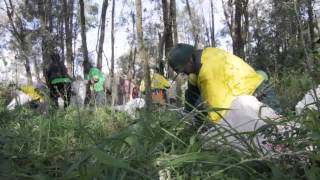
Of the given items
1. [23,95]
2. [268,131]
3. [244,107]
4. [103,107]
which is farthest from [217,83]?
[23,95]

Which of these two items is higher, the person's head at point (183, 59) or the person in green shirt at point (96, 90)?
the person's head at point (183, 59)

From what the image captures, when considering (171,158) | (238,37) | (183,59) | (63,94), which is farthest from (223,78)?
(238,37)

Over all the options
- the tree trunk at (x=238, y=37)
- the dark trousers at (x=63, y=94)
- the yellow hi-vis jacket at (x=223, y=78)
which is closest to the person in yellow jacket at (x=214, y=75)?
the yellow hi-vis jacket at (x=223, y=78)

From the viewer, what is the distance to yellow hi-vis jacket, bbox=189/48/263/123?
12.9ft

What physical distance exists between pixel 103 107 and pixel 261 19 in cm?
2276

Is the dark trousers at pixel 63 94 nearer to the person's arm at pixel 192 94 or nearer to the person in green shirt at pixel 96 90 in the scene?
the person in green shirt at pixel 96 90

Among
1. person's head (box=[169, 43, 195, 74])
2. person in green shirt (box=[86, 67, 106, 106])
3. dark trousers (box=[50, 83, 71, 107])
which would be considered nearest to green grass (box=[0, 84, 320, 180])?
person's head (box=[169, 43, 195, 74])

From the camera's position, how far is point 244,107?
308cm

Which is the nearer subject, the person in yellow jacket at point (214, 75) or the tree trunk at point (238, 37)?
the person in yellow jacket at point (214, 75)

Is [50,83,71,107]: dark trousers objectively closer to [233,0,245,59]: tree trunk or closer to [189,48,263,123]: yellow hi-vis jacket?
[189,48,263,123]: yellow hi-vis jacket

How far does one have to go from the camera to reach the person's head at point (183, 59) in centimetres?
428

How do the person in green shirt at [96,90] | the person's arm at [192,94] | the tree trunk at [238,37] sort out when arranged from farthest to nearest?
1. the tree trunk at [238,37]
2. the person in green shirt at [96,90]
3. the person's arm at [192,94]

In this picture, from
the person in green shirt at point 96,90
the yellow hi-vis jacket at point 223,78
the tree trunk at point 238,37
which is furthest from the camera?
the tree trunk at point 238,37

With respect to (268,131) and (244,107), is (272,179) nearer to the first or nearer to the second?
(268,131)
